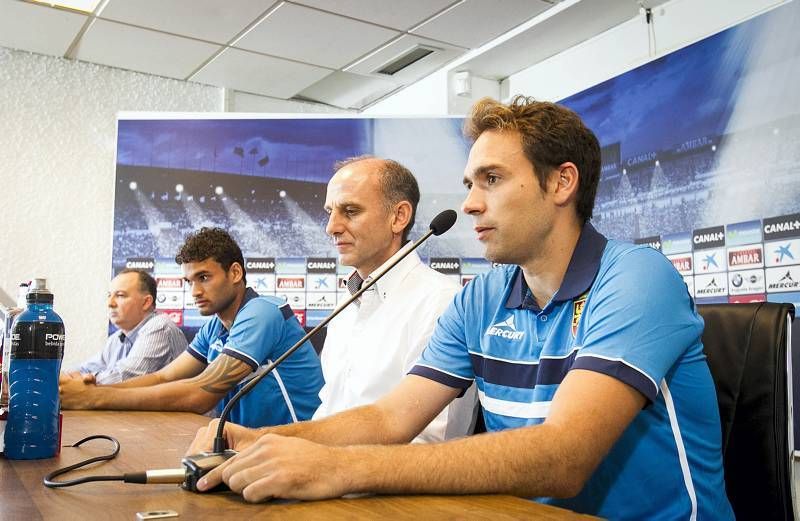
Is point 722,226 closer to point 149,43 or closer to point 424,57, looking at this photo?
point 424,57

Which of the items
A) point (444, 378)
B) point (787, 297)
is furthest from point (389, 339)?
point (787, 297)

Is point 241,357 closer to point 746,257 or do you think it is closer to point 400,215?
point 400,215

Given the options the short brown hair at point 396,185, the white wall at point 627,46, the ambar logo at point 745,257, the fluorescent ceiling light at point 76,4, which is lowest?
the ambar logo at point 745,257

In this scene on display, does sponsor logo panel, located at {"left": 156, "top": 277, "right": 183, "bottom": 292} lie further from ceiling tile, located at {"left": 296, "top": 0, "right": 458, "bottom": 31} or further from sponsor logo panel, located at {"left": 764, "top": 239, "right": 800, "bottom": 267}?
sponsor logo panel, located at {"left": 764, "top": 239, "right": 800, "bottom": 267}

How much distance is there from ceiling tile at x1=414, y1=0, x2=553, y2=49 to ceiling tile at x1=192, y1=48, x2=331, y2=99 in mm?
911

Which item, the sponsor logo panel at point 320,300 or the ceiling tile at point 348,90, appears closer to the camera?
the sponsor logo panel at point 320,300

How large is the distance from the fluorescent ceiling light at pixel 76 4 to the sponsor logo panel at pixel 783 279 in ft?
10.7

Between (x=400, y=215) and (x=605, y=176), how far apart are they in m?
1.65

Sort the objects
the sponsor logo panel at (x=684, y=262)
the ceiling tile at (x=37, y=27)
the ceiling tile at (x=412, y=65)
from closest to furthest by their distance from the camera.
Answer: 1. the sponsor logo panel at (x=684, y=262)
2. the ceiling tile at (x=37, y=27)
3. the ceiling tile at (x=412, y=65)

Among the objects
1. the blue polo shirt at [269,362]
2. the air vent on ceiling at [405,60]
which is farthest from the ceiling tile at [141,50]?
the blue polo shirt at [269,362]

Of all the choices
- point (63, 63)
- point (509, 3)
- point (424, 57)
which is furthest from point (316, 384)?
point (63, 63)

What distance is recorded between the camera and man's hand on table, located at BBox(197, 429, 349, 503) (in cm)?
81

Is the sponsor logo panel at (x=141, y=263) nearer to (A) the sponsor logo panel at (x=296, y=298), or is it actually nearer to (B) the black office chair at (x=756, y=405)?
(A) the sponsor logo panel at (x=296, y=298)

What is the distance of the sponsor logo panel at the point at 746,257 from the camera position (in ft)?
8.81
